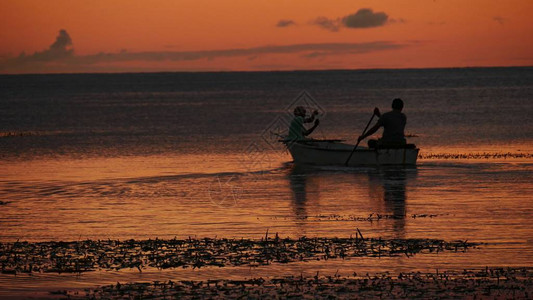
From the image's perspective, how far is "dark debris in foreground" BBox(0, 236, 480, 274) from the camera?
44.8 feet

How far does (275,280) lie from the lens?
1245 centimetres

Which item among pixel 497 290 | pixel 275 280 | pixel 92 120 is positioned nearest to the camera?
pixel 497 290

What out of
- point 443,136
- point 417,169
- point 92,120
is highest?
point 92,120

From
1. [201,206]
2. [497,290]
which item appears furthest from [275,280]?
[201,206]

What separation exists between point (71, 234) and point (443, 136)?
32.9 meters

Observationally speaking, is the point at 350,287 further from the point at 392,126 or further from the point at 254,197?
the point at 392,126

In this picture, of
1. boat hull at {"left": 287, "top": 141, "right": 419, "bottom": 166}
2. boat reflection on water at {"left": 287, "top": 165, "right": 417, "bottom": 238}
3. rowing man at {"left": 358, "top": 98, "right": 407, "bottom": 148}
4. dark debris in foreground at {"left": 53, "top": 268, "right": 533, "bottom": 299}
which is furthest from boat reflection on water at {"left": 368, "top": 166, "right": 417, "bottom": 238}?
dark debris in foreground at {"left": 53, "top": 268, "right": 533, "bottom": 299}

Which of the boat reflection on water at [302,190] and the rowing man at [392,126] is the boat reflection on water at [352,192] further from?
the rowing man at [392,126]

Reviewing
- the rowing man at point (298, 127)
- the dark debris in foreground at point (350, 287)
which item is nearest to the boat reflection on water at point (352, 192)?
the rowing man at point (298, 127)

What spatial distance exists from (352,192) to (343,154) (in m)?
6.58

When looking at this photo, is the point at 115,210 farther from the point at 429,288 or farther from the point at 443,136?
the point at 443,136

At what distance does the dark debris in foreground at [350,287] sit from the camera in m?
11.5

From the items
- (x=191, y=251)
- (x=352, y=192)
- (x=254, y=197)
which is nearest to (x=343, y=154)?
(x=352, y=192)

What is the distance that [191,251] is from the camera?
47.8 feet
